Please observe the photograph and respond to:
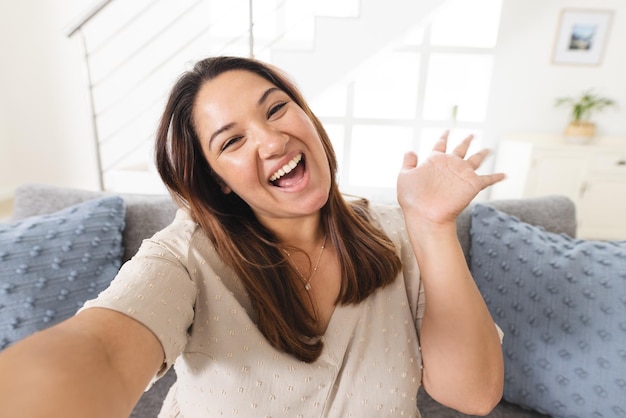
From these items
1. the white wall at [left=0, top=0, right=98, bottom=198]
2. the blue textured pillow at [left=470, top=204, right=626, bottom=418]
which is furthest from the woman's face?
the white wall at [left=0, top=0, right=98, bottom=198]

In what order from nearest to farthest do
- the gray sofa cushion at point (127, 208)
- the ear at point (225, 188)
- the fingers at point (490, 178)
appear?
the fingers at point (490, 178), the ear at point (225, 188), the gray sofa cushion at point (127, 208)

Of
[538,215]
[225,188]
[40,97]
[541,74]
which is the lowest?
[538,215]

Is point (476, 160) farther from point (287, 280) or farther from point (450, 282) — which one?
point (287, 280)

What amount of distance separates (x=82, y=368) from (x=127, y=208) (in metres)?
0.89

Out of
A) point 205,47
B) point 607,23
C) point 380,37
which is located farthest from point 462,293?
point 607,23

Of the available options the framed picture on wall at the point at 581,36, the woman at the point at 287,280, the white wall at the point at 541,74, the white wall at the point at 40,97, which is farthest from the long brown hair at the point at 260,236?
the framed picture on wall at the point at 581,36

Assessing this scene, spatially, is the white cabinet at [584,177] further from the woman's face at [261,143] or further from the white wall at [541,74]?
the woman's face at [261,143]

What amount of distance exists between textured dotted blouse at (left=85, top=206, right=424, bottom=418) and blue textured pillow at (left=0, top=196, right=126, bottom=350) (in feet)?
1.47

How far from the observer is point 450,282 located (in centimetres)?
71

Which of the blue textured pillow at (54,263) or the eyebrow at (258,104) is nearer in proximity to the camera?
the eyebrow at (258,104)

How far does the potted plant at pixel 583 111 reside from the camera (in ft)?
10.2

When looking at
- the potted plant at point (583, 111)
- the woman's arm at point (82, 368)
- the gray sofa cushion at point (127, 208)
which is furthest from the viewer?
the potted plant at point (583, 111)

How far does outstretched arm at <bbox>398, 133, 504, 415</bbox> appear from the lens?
0.68 metres

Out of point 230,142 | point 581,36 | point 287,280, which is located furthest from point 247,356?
point 581,36
